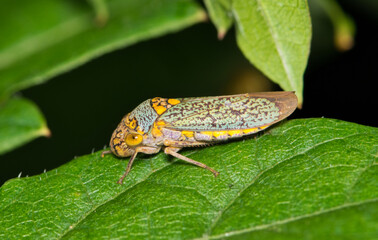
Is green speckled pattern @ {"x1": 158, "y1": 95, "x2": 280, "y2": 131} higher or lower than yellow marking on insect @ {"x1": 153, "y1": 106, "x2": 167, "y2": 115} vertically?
lower

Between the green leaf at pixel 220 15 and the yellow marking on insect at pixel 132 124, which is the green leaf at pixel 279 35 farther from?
the yellow marking on insect at pixel 132 124

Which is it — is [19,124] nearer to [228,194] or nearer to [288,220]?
[228,194]

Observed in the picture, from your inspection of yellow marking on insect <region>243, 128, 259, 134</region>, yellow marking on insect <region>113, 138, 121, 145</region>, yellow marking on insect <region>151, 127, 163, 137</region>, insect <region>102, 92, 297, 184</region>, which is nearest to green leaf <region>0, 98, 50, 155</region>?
yellow marking on insect <region>113, 138, 121, 145</region>

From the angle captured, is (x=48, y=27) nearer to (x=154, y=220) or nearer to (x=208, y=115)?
(x=208, y=115)

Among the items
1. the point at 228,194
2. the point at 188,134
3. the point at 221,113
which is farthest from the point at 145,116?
the point at 228,194

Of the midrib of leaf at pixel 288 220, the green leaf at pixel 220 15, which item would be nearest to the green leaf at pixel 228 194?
the midrib of leaf at pixel 288 220

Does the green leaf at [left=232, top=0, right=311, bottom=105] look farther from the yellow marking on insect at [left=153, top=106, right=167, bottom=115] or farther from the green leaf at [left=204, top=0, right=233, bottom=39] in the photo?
the yellow marking on insect at [left=153, top=106, right=167, bottom=115]

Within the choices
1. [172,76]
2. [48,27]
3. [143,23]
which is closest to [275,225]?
[143,23]
